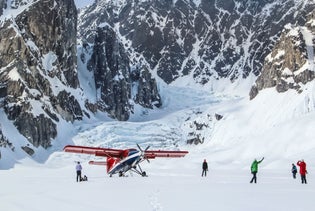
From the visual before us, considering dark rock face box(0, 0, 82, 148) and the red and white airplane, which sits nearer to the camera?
the red and white airplane

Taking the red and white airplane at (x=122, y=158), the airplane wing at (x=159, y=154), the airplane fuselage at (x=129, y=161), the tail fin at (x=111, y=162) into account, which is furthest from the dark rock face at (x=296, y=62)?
the airplane fuselage at (x=129, y=161)

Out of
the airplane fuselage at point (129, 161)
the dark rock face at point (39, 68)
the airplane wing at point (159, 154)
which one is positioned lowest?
the airplane fuselage at point (129, 161)

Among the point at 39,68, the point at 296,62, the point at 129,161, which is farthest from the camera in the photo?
the point at 296,62

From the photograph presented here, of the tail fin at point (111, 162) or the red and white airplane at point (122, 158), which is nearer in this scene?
the red and white airplane at point (122, 158)

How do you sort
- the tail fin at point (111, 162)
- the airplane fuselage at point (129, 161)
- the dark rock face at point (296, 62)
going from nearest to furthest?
the airplane fuselage at point (129, 161)
the tail fin at point (111, 162)
the dark rock face at point (296, 62)

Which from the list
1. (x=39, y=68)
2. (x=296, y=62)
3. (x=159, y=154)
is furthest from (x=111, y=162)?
(x=296, y=62)

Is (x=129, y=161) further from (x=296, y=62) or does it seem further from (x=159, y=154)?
(x=296, y=62)

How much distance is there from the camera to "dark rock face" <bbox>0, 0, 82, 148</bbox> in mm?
154625

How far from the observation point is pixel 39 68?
169 metres

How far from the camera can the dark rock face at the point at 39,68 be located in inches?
6088

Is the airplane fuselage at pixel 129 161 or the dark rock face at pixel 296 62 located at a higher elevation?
the dark rock face at pixel 296 62

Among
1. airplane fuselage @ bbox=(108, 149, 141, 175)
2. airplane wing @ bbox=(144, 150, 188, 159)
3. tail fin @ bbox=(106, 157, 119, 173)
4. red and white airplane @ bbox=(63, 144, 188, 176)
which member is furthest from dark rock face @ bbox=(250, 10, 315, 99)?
airplane fuselage @ bbox=(108, 149, 141, 175)

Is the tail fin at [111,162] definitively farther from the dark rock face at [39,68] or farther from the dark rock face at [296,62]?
the dark rock face at [296,62]

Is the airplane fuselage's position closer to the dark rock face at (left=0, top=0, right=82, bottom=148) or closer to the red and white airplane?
the red and white airplane
